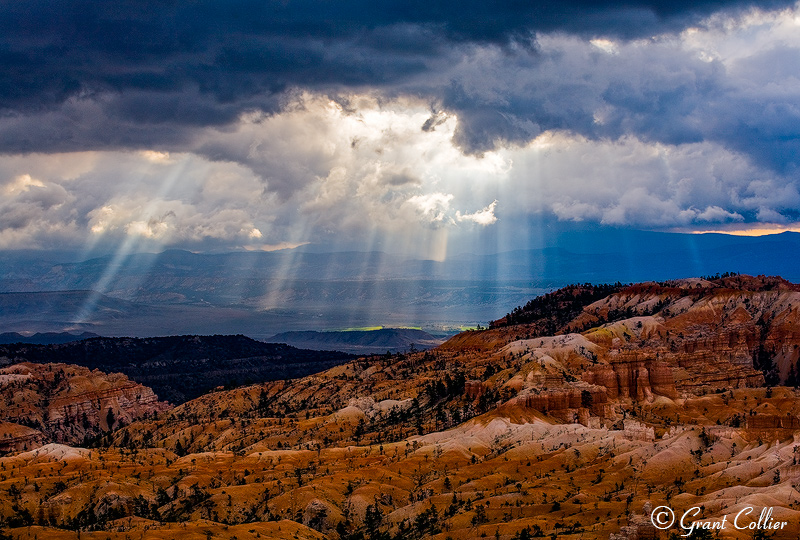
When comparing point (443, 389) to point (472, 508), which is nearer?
point (472, 508)

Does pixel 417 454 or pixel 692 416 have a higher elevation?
pixel 692 416

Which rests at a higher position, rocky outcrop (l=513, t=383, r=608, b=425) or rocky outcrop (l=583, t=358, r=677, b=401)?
rocky outcrop (l=583, t=358, r=677, b=401)

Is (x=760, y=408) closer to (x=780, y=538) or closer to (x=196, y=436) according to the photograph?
(x=780, y=538)

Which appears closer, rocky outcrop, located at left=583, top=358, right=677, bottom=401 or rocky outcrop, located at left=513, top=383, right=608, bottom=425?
rocky outcrop, located at left=513, top=383, right=608, bottom=425

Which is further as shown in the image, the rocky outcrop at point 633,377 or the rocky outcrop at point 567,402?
the rocky outcrop at point 633,377

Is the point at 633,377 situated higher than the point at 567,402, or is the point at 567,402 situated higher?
the point at 633,377

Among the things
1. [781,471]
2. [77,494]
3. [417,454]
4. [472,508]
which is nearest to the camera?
[781,471]

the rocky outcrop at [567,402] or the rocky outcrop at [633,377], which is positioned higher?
the rocky outcrop at [633,377]

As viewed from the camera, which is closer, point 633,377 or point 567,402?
point 567,402

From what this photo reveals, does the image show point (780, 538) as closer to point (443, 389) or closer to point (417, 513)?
point (417, 513)

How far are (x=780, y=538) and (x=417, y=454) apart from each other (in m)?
64.6

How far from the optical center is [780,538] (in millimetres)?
80375

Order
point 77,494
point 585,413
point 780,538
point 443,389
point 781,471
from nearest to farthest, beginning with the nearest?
point 780,538 < point 781,471 < point 77,494 < point 585,413 < point 443,389

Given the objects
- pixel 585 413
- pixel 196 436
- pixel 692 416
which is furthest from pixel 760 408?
pixel 196 436
